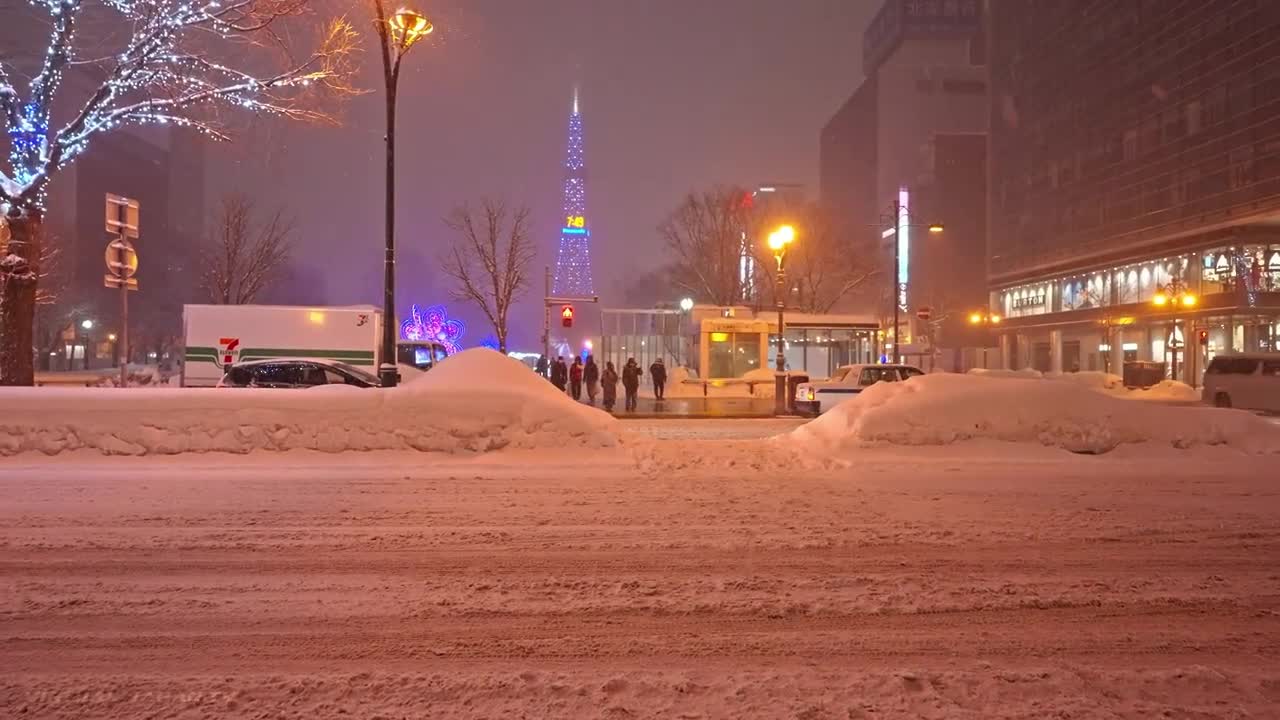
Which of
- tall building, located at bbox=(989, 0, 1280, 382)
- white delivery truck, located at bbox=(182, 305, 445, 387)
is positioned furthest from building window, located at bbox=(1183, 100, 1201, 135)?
white delivery truck, located at bbox=(182, 305, 445, 387)

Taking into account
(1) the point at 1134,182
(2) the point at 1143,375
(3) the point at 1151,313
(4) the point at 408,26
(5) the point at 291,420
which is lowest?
(5) the point at 291,420

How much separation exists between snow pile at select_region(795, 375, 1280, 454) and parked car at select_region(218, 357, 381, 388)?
9.53m

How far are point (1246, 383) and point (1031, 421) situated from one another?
18.6 m

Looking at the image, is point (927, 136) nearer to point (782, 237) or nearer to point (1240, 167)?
point (1240, 167)

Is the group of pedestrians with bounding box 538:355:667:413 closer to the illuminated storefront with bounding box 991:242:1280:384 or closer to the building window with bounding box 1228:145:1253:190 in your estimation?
the illuminated storefront with bounding box 991:242:1280:384

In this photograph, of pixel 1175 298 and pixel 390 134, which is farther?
pixel 1175 298

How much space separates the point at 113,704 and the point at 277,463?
23.7 feet

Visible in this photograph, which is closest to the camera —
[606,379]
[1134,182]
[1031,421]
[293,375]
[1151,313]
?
[1031,421]

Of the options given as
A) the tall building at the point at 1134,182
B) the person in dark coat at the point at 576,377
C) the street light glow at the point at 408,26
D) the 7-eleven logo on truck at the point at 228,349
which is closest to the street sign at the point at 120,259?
the street light glow at the point at 408,26

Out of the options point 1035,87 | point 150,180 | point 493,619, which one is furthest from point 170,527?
point 150,180

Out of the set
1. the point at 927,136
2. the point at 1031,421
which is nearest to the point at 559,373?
the point at 1031,421

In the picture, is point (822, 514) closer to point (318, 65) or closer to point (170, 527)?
point (170, 527)

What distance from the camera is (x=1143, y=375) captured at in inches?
1464

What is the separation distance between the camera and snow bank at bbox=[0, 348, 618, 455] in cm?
1073
